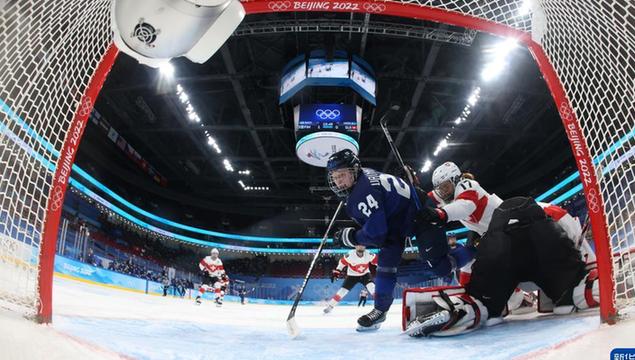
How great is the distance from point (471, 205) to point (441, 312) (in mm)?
714

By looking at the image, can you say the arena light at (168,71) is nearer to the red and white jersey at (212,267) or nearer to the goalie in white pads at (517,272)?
the red and white jersey at (212,267)

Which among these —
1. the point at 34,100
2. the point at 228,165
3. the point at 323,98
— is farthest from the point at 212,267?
the point at 228,165

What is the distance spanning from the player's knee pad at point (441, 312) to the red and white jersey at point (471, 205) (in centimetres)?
43

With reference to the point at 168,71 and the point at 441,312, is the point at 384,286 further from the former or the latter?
the point at 168,71

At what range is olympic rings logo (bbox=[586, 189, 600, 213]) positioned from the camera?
4.71ft

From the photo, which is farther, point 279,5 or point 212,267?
point 212,267

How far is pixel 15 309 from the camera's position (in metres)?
1.43

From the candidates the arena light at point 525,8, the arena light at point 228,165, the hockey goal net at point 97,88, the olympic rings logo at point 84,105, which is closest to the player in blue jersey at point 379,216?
the hockey goal net at point 97,88

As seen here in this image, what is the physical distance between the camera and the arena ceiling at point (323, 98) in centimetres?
802

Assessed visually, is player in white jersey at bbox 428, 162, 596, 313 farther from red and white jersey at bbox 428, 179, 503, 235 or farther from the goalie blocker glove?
the goalie blocker glove

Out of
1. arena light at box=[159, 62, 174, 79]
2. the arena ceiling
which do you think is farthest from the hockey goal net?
arena light at box=[159, 62, 174, 79]

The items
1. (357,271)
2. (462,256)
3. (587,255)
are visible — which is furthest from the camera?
(357,271)

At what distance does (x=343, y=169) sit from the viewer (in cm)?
230

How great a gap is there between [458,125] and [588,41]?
10094mm
